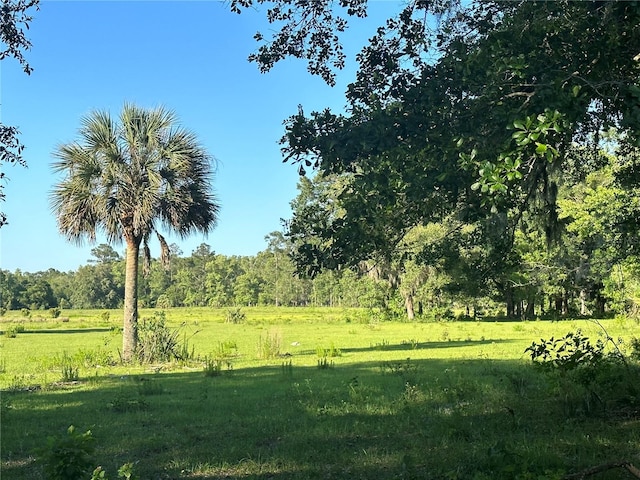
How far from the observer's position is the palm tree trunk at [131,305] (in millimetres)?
15539

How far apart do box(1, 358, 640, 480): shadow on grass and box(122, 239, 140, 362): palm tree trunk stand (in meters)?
4.52

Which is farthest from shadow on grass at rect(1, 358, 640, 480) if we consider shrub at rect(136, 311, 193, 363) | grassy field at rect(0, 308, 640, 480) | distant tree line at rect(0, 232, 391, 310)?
distant tree line at rect(0, 232, 391, 310)

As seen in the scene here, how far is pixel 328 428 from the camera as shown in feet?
22.2

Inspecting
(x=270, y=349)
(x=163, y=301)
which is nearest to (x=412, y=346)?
(x=270, y=349)

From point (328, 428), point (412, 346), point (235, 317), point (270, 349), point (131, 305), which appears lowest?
point (328, 428)

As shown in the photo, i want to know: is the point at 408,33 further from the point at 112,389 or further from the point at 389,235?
the point at 112,389

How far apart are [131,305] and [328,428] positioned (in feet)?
34.2

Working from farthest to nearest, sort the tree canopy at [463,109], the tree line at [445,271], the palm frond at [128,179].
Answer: the palm frond at [128,179]
the tree line at [445,271]
the tree canopy at [463,109]

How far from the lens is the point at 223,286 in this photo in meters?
94.4

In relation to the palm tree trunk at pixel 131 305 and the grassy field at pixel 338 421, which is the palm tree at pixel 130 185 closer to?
the palm tree trunk at pixel 131 305

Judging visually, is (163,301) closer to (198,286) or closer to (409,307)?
(198,286)

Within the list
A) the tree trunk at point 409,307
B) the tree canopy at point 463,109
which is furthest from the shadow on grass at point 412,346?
the tree trunk at point 409,307

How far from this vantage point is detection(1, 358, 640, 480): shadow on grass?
5.16 metres

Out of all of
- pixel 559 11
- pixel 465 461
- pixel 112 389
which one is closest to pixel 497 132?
pixel 559 11
